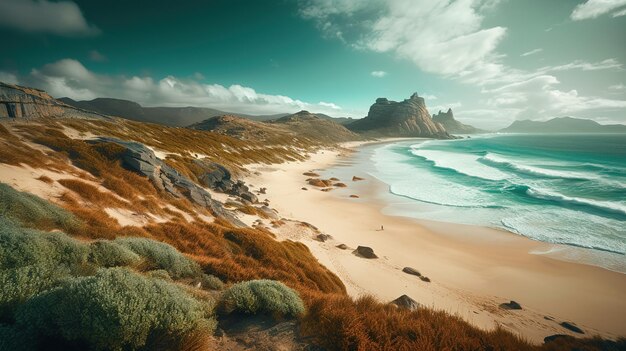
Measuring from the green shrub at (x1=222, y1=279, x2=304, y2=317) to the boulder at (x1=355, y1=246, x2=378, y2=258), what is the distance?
12810mm

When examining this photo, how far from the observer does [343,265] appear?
53.5ft

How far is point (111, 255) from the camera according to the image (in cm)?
661

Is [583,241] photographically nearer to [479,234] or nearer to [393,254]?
[479,234]

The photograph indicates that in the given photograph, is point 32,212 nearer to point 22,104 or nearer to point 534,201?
point 22,104

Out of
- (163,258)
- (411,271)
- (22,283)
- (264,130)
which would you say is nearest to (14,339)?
(22,283)

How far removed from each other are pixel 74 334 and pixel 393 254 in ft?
58.4

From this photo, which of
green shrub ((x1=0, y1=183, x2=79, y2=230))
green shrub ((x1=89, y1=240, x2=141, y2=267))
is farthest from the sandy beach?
green shrub ((x1=0, y1=183, x2=79, y2=230))

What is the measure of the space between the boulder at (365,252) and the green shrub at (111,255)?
13.8 meters

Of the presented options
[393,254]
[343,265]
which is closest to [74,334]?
[343,265]

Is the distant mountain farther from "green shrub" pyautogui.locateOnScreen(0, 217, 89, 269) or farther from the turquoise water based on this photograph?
"green shrub" pyautogui.locateOnScreen(0, 217, 89, 269)

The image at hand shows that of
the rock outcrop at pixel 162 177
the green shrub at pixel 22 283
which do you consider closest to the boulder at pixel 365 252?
the rock outcrop at pixel 162 177

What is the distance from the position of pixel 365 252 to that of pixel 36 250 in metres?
15.9

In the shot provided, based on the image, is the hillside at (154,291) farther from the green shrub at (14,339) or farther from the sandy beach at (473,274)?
the sandy beach at (473,274)

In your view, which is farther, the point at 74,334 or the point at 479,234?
the point at 479,234
